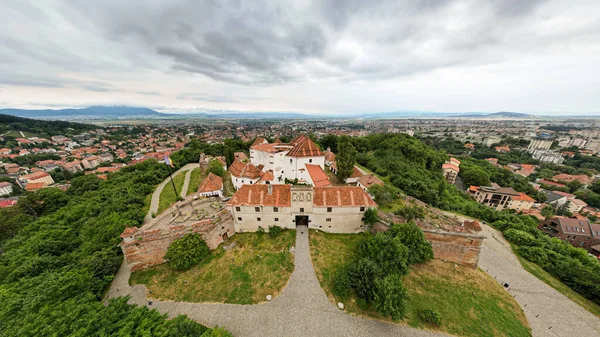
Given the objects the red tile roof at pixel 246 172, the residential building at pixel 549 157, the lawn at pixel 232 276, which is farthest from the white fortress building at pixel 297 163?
the residential building at pixel 549 157

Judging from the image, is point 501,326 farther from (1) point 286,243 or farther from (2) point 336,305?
(1) point 286,243

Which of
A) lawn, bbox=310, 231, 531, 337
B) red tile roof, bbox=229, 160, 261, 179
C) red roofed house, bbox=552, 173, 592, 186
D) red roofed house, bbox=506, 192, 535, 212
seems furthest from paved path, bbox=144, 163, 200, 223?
red roofed house, bbox=552, 173, 592, 186

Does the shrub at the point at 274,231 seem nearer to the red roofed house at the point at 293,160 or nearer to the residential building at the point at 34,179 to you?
the red roofed house at the point at 293,160

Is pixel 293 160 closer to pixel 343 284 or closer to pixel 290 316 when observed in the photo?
pixel 343 284

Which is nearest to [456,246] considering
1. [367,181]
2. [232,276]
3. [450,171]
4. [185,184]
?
[367,181]

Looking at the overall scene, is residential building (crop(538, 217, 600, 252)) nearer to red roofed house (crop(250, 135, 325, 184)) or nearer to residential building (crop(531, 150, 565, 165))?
red roofed house (crop(250, 135, 325, 184))

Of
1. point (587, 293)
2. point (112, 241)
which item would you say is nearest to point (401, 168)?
point (587, 293)
